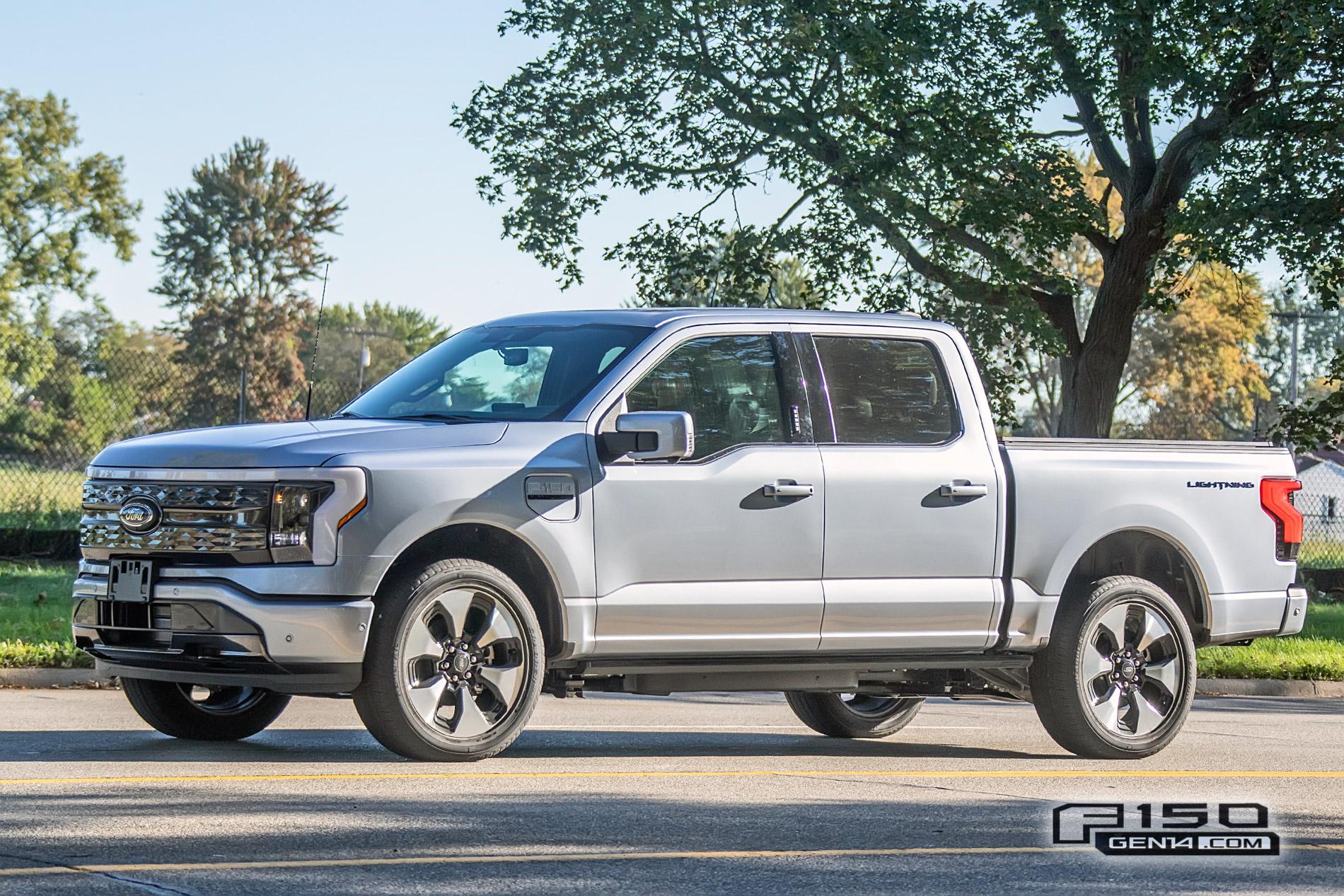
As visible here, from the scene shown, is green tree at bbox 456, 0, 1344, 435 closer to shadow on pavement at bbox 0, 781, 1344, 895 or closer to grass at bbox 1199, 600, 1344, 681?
grass at bbox 1199, 600, 1344, 681

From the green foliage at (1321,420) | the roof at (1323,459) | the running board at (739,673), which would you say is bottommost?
the roof at (1323,459)

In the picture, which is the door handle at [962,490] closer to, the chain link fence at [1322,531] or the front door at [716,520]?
the front door at [716,520]

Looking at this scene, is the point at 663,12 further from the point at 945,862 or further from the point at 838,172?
the point at 945,862

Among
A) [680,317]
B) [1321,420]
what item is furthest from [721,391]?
[1321,420]

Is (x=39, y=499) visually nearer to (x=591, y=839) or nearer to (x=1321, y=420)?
(x=1321, y=420)

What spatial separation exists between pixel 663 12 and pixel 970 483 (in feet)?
57.7

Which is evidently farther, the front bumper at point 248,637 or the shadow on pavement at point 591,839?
the front bumper at point 248,637

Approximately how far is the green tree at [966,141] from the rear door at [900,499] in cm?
1324

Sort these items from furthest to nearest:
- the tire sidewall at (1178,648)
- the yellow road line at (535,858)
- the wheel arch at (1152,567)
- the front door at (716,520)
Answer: the wheel arch at (1152,567), the tire sidewall at (1178,648), the front door at (716,520), the yellow road line at (535,858)

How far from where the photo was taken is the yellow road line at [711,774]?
797cm

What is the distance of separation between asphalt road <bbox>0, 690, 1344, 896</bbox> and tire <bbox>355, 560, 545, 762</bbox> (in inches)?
7.2

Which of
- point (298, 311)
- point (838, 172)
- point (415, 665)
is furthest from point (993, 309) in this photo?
point (298, 311)

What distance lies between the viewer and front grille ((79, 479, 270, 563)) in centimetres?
802

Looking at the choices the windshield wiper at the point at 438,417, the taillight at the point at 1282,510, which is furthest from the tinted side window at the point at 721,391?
the taillight at the point at 1282,510
